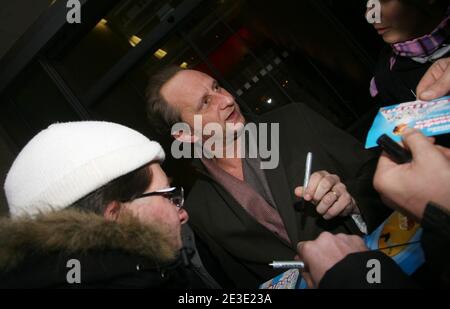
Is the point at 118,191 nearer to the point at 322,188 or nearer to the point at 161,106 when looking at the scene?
the point at 322,188

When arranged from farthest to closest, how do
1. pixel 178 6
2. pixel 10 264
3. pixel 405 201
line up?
pixel 178 6, pixel 10 264, pixel 405 201

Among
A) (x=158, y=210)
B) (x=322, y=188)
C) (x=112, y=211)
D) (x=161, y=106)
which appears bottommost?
(x=322, y=188)

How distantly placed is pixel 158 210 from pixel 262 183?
0.77m


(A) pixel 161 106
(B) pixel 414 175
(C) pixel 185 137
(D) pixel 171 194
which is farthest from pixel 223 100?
(B) pixel 414 175

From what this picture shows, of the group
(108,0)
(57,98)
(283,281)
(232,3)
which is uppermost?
(108,0)

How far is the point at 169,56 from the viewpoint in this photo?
3.57 m

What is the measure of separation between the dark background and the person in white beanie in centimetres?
235

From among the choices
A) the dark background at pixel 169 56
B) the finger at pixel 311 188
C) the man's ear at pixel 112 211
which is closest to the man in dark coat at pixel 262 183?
the finger at pixel 311 188

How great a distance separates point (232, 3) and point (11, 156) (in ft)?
11.0

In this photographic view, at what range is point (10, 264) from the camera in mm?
936

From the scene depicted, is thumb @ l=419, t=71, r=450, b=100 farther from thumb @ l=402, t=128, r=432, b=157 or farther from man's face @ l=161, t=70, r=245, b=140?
man's face @ l=161, t=70, r=245, b=140

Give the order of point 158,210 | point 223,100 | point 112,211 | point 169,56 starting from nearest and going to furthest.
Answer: point 112,211
point 158,210
point 223,100
point 169,56
